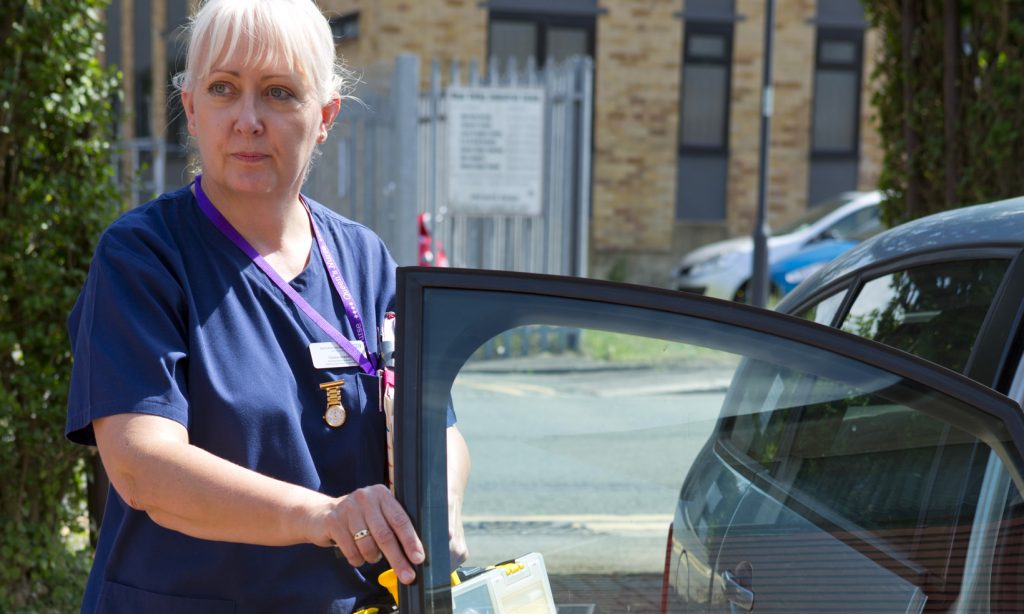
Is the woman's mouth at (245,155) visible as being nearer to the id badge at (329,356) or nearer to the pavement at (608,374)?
the id badge at (329,356)

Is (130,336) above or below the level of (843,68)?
below

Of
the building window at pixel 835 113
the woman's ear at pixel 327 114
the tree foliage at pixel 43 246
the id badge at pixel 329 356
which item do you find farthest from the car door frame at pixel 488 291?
the building window at pixel 835 113

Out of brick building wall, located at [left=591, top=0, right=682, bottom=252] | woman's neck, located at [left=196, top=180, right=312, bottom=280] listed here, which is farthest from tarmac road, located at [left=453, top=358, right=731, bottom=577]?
brick building wall, located at [left=591, top=0, right=682, bottom=252]

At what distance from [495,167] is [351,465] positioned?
8.92 m

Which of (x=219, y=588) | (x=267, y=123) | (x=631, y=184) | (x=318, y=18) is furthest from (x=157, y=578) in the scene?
(x=631, y=184)

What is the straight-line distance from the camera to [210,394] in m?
1.56

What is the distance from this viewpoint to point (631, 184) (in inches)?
679

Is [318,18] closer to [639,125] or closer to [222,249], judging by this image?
[222,249]

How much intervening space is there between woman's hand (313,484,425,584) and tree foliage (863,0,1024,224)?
325 centimetres

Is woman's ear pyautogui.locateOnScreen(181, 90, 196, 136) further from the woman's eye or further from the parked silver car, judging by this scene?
the parked silver car

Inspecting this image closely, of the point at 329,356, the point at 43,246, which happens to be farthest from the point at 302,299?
the point at 43,246

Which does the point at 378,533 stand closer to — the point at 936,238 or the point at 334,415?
the point at 334,415

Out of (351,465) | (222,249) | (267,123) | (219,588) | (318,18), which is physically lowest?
(219,588)

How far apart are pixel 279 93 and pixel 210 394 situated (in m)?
0.46
